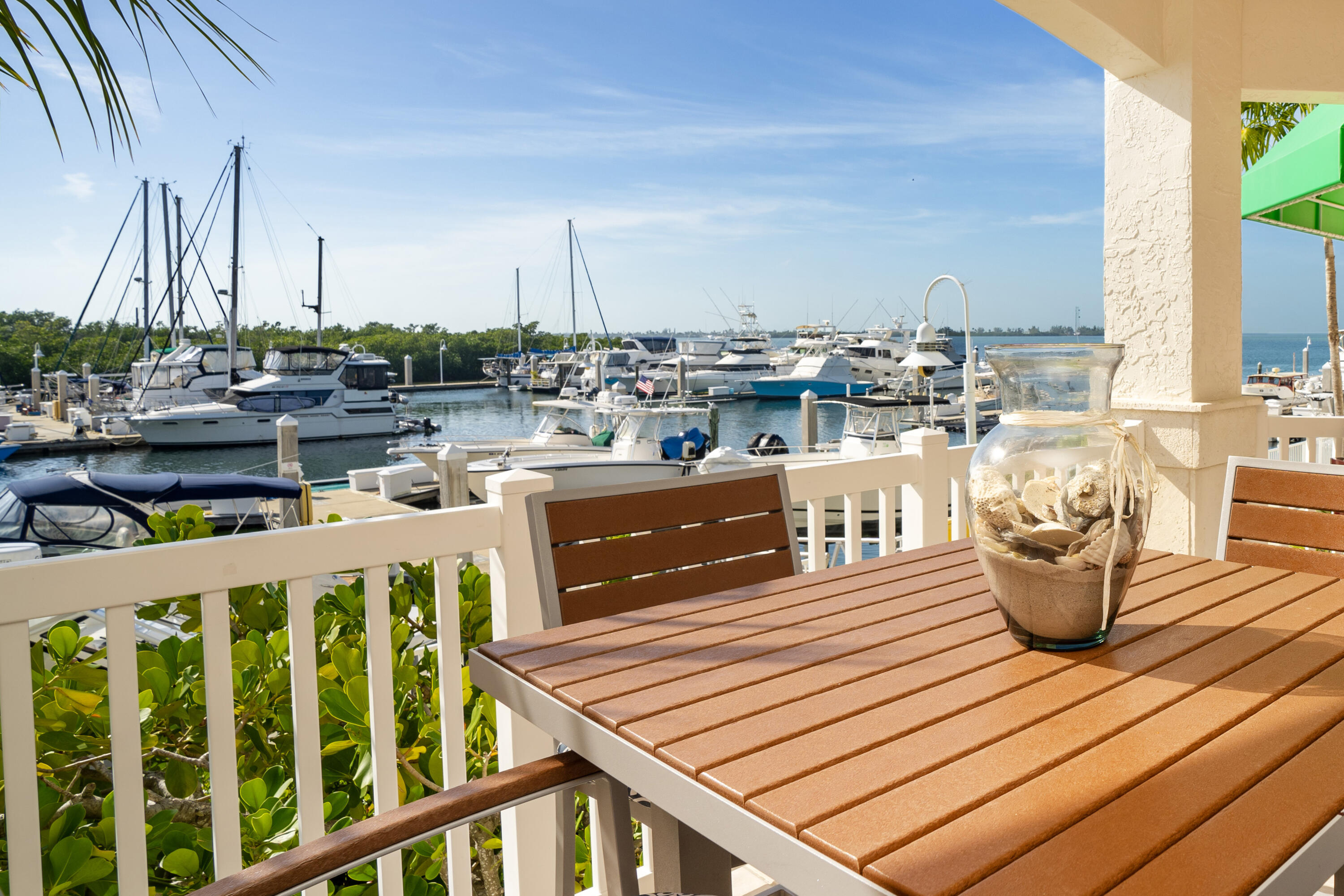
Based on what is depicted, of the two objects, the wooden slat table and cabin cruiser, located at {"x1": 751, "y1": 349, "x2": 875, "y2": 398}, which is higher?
cabin cruiser, located at {"x1": 751, "y1": 349, "x2": 875, "y2": 398}

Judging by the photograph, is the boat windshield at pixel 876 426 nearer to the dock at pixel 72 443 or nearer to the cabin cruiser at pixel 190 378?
the cabin cruiser at pixel 190 378

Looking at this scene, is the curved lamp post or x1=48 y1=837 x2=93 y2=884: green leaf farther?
the curved lamp post

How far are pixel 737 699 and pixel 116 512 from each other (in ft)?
19.6

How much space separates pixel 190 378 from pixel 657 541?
28.0 m

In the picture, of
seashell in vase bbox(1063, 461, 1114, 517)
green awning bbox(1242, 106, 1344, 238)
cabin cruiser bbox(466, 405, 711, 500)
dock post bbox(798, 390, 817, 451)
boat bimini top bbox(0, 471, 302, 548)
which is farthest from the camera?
dock post bbox(798, 390, 817, 451)

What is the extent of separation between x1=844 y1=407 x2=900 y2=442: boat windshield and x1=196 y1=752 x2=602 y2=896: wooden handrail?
10.8 m

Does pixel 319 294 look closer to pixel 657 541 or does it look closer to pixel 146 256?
pixel 146 256

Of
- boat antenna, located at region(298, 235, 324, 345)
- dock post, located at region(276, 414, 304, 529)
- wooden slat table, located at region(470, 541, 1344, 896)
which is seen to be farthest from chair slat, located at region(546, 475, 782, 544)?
boat antenna, located at region(298, 235, 324, 345)

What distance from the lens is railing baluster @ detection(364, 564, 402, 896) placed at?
1.39m

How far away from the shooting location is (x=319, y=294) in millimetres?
34188

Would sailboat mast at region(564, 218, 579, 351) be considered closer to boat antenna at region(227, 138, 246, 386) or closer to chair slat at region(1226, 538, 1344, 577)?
boat antenna at region(227, 138, 246, 386)

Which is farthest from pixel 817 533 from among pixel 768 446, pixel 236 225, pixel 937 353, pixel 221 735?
pixel 236 225

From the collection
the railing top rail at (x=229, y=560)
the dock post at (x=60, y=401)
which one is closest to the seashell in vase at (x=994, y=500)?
the railing top rail at (x=229, y=560)

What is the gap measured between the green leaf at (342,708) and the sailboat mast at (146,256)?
31.2 m
